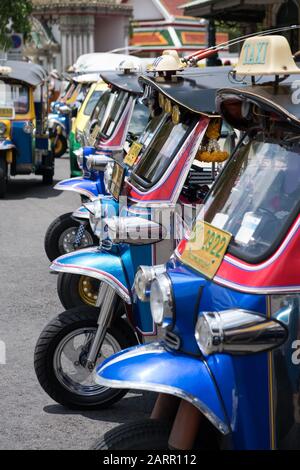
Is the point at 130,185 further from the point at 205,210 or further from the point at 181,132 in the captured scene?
the point at 205,210

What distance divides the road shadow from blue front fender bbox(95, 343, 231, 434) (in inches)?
63.6

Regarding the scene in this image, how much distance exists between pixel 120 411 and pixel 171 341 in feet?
5.87

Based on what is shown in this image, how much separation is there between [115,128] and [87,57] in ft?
42.4

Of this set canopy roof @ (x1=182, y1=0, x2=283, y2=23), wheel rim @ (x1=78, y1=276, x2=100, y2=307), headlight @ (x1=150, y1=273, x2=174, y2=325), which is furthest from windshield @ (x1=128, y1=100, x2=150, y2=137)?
canopy roof @ (x1=182, y1=0, x2=283, y2=23)

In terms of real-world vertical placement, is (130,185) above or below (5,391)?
above

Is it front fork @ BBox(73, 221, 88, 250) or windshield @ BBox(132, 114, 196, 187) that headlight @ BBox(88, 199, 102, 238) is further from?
front fork @ BBox(73, 221, 88, 250)

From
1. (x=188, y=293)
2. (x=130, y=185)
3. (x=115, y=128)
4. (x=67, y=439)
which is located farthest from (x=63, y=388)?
(x=115, y=128)

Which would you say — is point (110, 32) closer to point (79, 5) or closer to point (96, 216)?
point (79, 5)

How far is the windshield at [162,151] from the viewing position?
5.64 meters

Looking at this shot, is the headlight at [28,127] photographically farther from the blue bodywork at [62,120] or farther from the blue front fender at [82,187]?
the blue front fender at [82,187]

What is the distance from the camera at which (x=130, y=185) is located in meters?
5.87

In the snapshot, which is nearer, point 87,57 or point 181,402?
point 181,402

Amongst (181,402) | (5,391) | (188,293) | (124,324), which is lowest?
(5,391)

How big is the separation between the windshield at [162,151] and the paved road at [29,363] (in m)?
1.31
